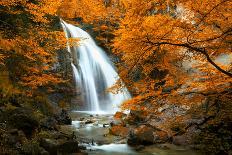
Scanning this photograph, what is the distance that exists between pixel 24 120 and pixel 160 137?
466 cm

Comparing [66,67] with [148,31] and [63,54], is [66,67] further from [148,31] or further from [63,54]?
[148,31]

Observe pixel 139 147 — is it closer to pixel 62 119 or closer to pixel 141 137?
pixel 141 137

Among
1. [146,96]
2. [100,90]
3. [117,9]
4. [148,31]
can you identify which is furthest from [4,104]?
[117,9]

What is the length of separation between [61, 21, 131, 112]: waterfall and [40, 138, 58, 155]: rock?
1118 centimetres

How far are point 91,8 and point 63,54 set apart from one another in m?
8.73

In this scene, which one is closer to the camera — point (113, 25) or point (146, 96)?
point (146, 96)

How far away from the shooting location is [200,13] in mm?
5277

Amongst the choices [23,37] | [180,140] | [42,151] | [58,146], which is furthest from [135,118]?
[23,37]

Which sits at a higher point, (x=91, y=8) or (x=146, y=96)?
(x=91, y=8)

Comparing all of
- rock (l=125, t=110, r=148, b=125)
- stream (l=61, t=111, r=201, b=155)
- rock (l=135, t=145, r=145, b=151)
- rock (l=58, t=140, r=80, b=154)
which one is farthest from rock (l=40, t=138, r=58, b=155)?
rock (l=125, t=110, r=148, b=125)

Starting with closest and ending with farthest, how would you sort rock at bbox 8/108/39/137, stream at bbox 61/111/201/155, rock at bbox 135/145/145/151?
rock at bbox 8/108/39/137 < stream at bbox 61/111/201/155 < rock at bbox 135/145/145/151

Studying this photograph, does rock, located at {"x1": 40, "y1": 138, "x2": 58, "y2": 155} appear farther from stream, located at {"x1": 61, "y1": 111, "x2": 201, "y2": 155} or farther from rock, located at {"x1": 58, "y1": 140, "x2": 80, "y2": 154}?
stream, located at {"x1": 61, "y1": 111, "x2": 201, "y2": 155}

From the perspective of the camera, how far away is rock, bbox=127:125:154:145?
396 inches

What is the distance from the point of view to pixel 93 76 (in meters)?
21.3
